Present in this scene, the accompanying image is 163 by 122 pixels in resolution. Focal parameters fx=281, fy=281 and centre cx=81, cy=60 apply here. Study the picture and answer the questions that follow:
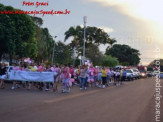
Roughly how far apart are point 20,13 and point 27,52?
247 inches

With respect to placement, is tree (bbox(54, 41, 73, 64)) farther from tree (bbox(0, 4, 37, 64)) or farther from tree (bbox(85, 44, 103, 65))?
tree (bbox(0, 4, 37, 64))

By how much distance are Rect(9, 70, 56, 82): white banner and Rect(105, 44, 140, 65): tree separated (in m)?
80.0

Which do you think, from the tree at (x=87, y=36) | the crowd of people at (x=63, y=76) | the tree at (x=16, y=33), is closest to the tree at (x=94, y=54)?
the tree at (x=87, y=36)

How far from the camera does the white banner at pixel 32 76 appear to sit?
19.3 m

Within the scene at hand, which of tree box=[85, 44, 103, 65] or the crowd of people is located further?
tree box=[85, 44, 103, 65]

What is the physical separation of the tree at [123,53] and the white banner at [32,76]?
80.0m

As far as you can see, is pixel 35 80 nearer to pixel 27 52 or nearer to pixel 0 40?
pixel 0 40

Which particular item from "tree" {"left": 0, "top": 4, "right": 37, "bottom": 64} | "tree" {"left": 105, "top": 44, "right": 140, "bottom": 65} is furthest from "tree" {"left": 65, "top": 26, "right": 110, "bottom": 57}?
"tree" {"left": 105, "top": 44, "right": 140, "bottom": 65}

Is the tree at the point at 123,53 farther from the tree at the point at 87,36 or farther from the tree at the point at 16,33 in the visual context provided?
the tree at the point at 16,33

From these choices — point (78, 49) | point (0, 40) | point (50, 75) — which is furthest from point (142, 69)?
point (50, 75)

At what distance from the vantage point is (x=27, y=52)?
42281mm

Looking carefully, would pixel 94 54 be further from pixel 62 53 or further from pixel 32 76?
pixel 32 76

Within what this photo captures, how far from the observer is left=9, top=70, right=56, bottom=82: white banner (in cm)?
1928

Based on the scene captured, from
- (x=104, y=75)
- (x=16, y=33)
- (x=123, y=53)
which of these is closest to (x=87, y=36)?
(x=16, y=33)
